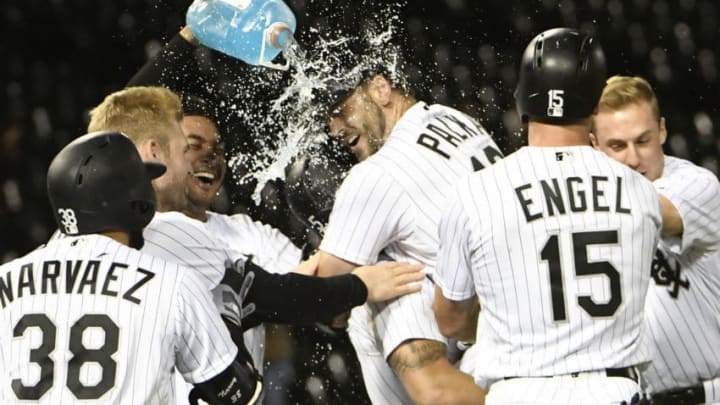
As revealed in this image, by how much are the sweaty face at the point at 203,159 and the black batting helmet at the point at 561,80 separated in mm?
1714

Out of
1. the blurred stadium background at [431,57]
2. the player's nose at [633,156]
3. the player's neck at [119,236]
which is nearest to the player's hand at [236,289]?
the player's neck at [119,236]

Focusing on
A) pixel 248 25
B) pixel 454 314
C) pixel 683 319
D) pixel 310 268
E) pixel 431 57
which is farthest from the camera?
pixel 431 57

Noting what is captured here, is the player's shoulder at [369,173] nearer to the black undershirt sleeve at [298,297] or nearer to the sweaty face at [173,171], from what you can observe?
the black undershirt sleeve at [298,297]

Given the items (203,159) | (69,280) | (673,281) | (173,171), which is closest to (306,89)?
A: (203,159)

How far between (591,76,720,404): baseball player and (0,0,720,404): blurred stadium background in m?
2.52

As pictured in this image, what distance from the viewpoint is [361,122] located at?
4445 mm

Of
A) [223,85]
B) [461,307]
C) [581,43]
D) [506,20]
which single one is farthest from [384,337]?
[506,20]

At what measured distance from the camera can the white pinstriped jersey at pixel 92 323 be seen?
3023mm

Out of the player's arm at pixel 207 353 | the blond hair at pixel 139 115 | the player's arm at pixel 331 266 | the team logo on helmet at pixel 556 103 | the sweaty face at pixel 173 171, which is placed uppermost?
the team logo on helmet at pixel 556 103

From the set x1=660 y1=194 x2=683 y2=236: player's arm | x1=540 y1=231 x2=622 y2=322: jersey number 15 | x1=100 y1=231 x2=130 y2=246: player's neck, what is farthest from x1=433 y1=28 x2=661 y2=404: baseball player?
x1=100 y1=231 x2=130 y2=246: player's neck

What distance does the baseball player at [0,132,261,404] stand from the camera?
3.03 meters

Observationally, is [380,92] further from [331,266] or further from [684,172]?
[684,172]

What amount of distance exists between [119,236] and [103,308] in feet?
0.72

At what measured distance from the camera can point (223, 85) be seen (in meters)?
6.47
